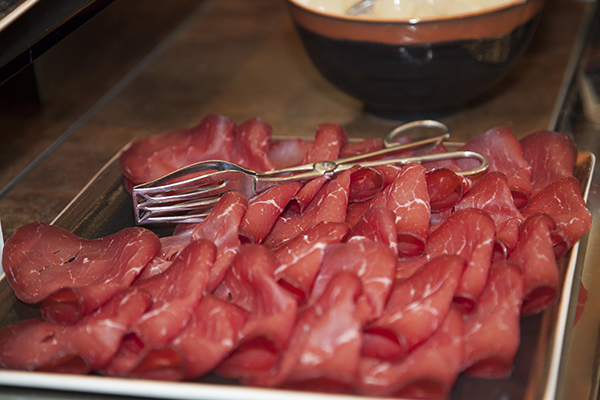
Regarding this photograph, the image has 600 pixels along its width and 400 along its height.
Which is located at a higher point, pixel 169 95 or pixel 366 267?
pixel 366 267

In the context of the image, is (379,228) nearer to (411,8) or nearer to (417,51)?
(417,51)

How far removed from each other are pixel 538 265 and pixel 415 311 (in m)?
0.18

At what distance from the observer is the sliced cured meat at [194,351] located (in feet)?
2.20

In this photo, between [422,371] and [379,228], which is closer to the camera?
[422,371]

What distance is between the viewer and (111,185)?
1.10 metres

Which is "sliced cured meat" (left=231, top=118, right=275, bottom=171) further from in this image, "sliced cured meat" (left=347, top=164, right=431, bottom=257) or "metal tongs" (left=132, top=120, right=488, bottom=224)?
"sliced cured meat" (left=347, top=164, right=431, bottom=257)

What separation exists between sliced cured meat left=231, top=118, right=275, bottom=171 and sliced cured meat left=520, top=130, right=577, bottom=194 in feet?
1.51

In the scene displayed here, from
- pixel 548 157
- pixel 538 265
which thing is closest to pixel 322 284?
pixel 538 265

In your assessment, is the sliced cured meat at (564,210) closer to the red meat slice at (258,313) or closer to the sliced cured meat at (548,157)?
the sliced cured meat at (548,157)

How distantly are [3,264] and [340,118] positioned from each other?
2.98ft

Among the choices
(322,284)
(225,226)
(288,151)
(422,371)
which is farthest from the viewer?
(288,151)

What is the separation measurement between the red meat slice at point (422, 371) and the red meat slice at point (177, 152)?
0.58m

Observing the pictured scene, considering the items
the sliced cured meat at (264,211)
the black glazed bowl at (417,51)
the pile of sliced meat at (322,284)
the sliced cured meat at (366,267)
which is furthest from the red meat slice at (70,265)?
the black glazed bowl at (417,51)

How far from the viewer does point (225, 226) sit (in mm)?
859
